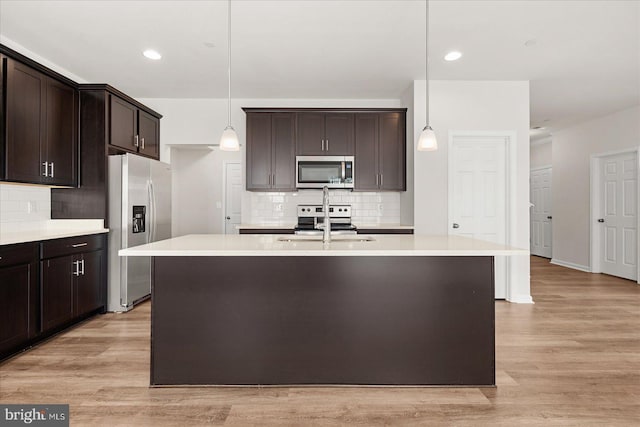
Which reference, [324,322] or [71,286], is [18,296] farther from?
[324,322]

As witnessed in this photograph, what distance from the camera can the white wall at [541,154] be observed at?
345 inches

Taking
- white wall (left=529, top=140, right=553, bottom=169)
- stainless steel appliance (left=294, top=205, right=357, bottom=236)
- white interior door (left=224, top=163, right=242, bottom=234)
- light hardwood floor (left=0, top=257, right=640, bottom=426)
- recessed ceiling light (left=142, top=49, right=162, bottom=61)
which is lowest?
light hardwood floor (left=0, top=257, right=640, bottom=426)

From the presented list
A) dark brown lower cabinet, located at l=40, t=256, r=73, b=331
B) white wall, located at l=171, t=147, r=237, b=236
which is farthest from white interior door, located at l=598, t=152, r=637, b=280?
dark brown lower cabinet, located at l=40, t=256, r=73, b=331

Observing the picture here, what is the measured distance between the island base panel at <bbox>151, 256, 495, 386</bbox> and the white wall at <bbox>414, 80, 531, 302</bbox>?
228cm

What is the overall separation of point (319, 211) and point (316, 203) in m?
0.12

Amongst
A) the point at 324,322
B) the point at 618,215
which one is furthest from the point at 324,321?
the point at 618,215

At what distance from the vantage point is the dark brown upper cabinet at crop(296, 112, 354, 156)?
5180 mm

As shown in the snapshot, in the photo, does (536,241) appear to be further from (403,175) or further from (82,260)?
(82,260)

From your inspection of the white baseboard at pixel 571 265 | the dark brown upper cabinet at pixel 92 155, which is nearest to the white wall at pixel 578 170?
the white baseboard at pixel 571 265

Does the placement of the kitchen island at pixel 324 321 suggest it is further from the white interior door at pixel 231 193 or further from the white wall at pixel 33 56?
the white interior door at pixel 231 193

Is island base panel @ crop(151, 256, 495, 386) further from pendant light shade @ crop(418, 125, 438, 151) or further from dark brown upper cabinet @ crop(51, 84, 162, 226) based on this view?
dark brown upper cabinet @ crop(51, 84, 162, 226)

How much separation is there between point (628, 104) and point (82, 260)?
24.4ft

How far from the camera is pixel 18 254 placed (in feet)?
9.72

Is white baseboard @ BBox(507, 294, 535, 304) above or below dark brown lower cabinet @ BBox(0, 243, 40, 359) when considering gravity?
below
